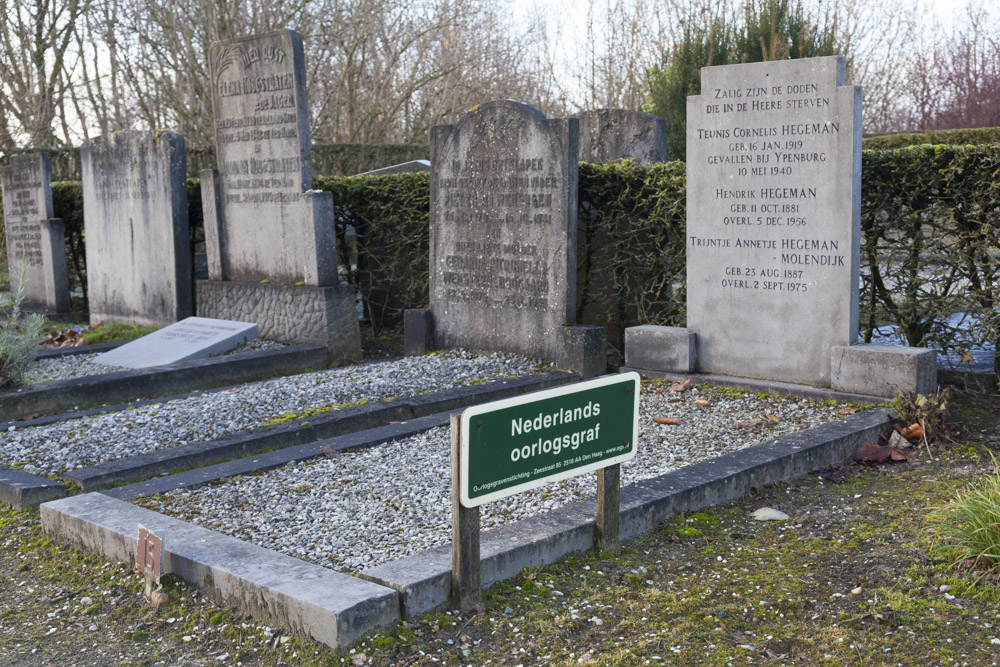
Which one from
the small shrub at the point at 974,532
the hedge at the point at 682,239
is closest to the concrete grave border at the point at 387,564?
the small shrub at the point at 974,532

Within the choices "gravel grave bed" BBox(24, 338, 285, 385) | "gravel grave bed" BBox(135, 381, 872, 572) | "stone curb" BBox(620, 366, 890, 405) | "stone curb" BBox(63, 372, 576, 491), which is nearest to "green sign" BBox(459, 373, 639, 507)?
"gravel grave bed" BBox(135, 381, 872, 572)

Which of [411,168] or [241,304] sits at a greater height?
[411,168]

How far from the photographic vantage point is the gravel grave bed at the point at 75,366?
7.78 meters

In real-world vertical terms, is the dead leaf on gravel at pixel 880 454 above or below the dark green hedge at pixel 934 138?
below

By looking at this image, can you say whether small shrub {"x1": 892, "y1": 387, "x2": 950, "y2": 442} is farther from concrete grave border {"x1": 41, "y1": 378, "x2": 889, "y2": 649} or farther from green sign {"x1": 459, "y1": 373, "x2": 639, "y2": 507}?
green sign {"x1": 459, "y1": 373, "x2": 639, "y2": 507}

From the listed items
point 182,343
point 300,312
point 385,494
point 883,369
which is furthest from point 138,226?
point 883,369

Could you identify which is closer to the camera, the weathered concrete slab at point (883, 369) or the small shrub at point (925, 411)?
the small shrub at point (925, 411)

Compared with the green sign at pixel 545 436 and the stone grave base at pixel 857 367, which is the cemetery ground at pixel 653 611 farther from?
the stone grave base at pixel 857 367

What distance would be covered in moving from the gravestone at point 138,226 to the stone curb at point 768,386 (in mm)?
5065

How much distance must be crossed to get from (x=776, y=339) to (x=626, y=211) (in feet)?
5.78

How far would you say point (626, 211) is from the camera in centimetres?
766

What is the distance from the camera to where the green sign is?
3.08m

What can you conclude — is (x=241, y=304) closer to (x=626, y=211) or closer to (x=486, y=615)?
(x=626, y=211)

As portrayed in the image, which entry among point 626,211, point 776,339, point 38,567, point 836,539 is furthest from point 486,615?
point 626,211
